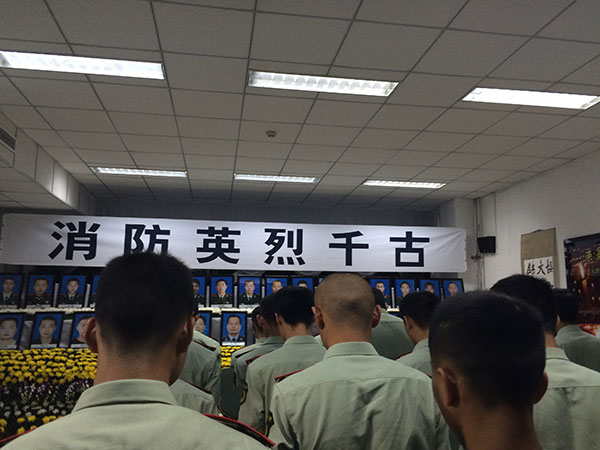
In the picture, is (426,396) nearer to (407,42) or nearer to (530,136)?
(407,42)

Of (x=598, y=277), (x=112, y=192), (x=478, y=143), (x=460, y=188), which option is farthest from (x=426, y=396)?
(x=112, y=192)

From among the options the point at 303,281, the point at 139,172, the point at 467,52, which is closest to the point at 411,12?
the point at 467,52

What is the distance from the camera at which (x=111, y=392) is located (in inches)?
32.8

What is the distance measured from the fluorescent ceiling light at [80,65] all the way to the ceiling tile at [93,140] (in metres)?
1.40

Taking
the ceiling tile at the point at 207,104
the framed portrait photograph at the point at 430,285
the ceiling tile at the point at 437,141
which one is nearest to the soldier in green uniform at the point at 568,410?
the ceiling tile at the point at 207,104

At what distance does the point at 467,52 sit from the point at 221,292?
5051 millimetres

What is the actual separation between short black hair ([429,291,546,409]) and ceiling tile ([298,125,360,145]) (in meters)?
3.97

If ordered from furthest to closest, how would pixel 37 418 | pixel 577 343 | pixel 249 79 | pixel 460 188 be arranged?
pixel 460 188 → pixel 249 79 → pixel 577 343 → pixel 37 418

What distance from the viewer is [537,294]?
1738mm

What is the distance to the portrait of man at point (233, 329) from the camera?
6695 millimetres

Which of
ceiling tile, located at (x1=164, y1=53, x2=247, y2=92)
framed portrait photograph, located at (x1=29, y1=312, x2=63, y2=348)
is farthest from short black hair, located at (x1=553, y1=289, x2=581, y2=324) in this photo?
framed portrait photograph, located at (x1=29, y1=312, x2=63, y2=348)

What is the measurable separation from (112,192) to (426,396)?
7107 millimetres

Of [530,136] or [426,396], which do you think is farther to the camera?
[530,136]

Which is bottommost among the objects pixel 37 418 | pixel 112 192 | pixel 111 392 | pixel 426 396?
pixel 37 418
